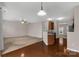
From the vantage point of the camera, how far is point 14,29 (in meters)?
1.89

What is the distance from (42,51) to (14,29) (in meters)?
0.66

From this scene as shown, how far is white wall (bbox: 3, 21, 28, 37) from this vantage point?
1799mm

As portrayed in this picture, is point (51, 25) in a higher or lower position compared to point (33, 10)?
lower

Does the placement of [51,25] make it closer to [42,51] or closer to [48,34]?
[48,34]

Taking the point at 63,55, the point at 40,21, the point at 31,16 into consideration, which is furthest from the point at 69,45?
the point at 31,16

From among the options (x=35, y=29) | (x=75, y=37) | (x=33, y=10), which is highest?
(x=33, y=10)

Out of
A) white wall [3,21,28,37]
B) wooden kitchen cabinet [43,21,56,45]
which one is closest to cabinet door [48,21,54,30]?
wooden kitchen cabinet [43,21,56,45]

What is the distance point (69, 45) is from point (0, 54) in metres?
1.23

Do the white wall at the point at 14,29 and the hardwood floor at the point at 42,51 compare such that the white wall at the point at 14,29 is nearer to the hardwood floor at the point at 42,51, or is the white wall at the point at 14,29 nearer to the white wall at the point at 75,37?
the hardwood floor at the point at 42,51

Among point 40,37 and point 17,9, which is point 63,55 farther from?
point 17,9

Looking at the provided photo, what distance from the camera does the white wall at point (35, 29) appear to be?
187 centimetres

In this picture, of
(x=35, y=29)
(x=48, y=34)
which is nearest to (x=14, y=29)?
(x=35, y=29)

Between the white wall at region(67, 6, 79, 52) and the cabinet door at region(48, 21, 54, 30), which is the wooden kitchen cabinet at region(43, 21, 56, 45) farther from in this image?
the white wall at region(67, 6, 79, 52)

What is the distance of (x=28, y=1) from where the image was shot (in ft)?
5.91
